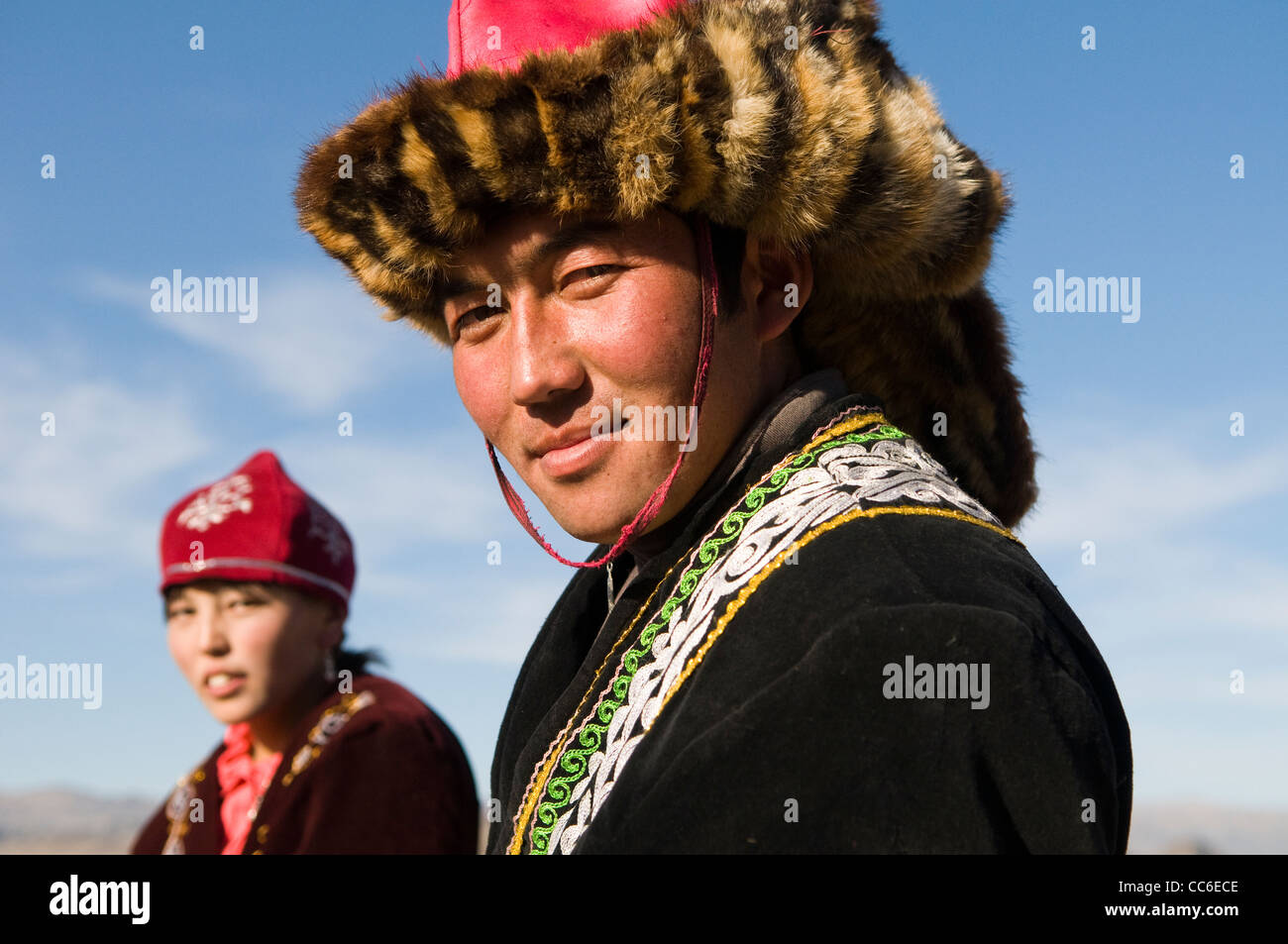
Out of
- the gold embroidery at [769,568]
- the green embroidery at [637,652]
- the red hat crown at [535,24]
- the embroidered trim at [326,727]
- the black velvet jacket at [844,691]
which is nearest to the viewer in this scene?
the black velvet jacket at [844,691]

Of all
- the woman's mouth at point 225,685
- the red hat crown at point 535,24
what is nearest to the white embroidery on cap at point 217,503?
the woman's mouth at point 225,685

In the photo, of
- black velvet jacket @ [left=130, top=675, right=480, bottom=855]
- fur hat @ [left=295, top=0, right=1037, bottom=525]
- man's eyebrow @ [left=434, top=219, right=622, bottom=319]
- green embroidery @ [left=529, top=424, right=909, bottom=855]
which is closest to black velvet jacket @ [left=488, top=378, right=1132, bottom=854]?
A: green embroidery @ [left=529, top=424, right=909, bottom=855]

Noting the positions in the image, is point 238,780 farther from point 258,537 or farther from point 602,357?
point 602,357

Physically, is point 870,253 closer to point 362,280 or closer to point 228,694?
point 362,280

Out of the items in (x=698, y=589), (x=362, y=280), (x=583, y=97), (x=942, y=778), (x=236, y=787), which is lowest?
(x=236, y=787)

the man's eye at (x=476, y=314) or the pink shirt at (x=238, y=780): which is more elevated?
the man's eye at (x=476, y=314)

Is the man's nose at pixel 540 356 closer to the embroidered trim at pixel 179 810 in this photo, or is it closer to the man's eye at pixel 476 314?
the man's eye at pixel 476 314

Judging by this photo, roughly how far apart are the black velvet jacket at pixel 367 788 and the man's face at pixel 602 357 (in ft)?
7.79

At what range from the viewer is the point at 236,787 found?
4879 mm

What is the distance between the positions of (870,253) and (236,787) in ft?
12.0

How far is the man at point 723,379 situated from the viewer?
160 cm
